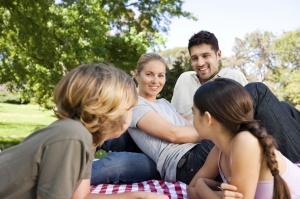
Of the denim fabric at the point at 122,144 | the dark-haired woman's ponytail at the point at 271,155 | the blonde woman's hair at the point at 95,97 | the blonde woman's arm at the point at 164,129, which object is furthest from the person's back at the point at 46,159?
the denim fabric at the point at 122,144

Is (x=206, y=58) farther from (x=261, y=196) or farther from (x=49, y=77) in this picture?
(x=49, y=77)

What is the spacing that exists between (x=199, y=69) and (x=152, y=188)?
179 cm

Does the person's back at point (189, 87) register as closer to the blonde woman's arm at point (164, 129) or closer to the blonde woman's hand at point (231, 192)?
the blonde woman's arm at point (164, 129)

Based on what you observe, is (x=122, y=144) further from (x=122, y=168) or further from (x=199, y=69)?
(x=199, y=69)

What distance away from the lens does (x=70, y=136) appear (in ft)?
4.90

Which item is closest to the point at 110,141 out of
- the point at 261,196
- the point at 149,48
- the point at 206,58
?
the point at 206,58

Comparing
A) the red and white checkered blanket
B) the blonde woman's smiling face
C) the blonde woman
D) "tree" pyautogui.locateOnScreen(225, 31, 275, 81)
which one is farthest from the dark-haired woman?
"tree" pyautogui.locateOnScreen(225, 31, 275, 81)

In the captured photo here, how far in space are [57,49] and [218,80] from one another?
1112 centimetres

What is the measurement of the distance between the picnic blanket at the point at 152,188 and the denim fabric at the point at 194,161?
0.08 meters

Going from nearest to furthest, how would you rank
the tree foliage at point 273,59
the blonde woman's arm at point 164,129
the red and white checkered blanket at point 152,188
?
the red and white checkered blanket at point 152,188
the blonde woman's arm at point 164,129
the tree foliage at point 273,59

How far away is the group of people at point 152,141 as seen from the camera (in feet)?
4.98

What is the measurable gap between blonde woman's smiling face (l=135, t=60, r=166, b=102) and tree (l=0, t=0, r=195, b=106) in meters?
6.35

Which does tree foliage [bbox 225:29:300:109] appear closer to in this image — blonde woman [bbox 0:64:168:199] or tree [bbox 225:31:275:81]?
tree [bbox 225:31:275:81]

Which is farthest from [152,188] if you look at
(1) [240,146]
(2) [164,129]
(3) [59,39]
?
(3) [59,39]
